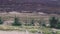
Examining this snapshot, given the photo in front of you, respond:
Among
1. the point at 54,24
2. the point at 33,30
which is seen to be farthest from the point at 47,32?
the point at 54,24

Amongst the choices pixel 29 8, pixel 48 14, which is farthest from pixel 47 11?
pixel 29 8

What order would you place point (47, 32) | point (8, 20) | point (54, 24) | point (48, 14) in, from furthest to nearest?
point (48, 14) → point (8, 20) → point (54, 24) → point (47, 32)

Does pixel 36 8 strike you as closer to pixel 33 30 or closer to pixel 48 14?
pixel 48 14

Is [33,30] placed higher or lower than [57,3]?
lower

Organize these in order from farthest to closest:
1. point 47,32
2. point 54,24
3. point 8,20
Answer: point 8,20
point 54,24
point 47,32

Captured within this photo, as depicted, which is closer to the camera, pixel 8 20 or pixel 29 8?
pixel 8 20

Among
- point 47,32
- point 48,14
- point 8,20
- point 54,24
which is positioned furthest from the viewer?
point 48,14

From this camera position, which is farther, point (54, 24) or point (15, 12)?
point (15, 12)

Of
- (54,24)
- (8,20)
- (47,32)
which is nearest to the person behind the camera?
(47,32)

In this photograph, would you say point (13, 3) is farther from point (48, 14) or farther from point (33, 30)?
A: point (33, 30)
